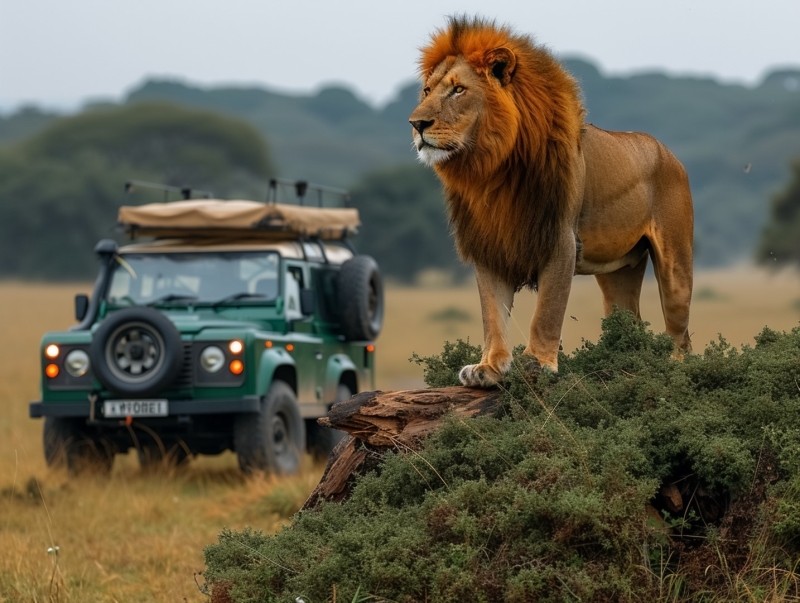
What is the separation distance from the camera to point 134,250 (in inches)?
394

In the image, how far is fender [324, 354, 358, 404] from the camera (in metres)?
10.4

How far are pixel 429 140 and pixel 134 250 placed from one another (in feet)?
18.3

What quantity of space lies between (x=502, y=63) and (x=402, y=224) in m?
43.2

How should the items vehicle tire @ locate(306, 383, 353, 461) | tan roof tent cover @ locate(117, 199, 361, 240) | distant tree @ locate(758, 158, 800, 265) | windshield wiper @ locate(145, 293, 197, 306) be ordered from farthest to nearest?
1. distant tree @ locate(758, 158, 800, 265)
2. vehicle tire @ locate(306, 383, 353, 461)
3. tan roof tent cover @ locate(117, 199, 361, 240)
4. windshield wiper @ locate(145, 293, 197, 306)

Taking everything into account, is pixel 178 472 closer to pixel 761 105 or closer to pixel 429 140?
pixel 429 140

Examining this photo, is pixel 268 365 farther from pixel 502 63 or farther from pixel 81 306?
pixel 502 63

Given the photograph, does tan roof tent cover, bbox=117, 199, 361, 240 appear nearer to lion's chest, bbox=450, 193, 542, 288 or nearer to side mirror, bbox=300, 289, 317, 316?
side mirror, bbox=300, 289, 317, 316

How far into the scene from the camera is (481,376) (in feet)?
16.5

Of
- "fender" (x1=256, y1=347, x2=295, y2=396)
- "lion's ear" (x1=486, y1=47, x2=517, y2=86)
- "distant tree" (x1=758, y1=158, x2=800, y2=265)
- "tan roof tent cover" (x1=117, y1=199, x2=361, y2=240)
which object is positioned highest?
"distant tree" (x1=758, y1=158, x2=800, y2=265)

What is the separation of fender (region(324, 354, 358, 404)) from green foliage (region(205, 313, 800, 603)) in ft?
18.2

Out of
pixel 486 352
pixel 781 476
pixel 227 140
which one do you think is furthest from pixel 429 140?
pixel 227 140

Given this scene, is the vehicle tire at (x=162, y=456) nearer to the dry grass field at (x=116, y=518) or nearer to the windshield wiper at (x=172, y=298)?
the dry grass field at (x=116, y=518)

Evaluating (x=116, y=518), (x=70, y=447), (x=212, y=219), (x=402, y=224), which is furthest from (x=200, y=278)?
(x=402, y=224)

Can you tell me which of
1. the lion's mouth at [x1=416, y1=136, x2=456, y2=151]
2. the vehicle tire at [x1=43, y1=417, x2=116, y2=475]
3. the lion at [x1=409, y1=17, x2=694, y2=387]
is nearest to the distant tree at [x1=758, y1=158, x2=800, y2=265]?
the vehicle tire at [x1=43, y1=417, x2=116, y2=475]
